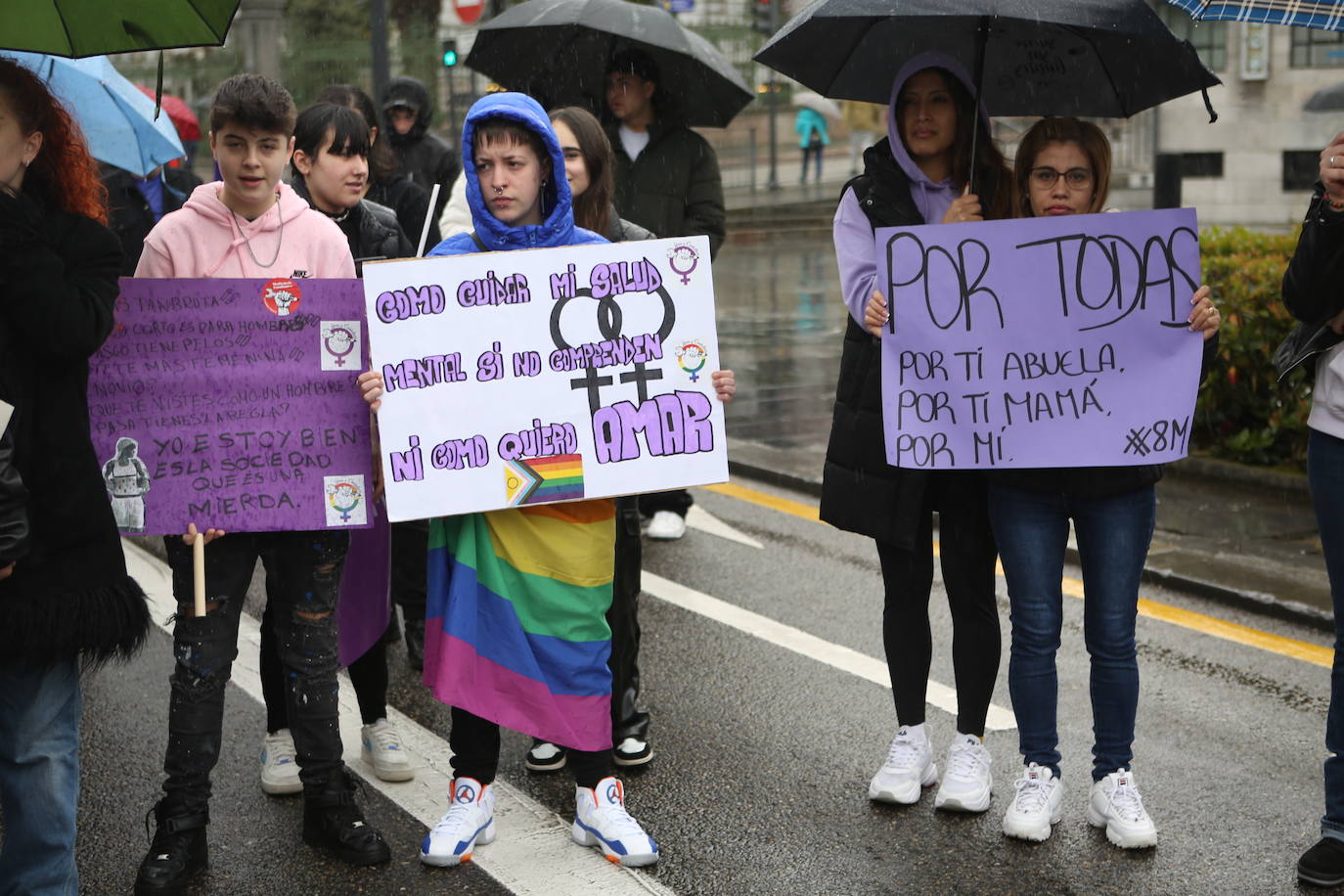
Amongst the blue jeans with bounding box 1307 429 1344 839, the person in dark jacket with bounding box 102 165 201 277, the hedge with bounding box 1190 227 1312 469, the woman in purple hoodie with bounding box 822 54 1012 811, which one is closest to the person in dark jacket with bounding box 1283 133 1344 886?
the blue jeans with bounding box 1307 429 1344 839

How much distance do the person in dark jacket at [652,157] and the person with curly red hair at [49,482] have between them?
3.87m

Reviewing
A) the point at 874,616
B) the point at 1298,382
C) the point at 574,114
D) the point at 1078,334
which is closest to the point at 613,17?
the point at 574,114

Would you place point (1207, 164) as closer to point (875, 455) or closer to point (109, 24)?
point (875, 455)

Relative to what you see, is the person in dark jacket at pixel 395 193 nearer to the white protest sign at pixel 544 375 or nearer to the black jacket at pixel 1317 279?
the white protest sign at pixel 544 375

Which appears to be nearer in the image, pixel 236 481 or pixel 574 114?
pixel 236 481

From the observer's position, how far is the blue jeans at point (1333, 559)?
3.87 metres

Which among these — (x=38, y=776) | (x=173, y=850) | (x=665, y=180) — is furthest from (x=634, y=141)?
(x=38, y=776)

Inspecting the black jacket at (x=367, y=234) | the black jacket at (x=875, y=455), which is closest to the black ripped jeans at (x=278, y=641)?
the black jacket at (x=367, y=234)

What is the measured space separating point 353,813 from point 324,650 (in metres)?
0.43

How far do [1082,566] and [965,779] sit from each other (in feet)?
2.29

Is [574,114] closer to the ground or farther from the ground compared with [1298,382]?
farther from the ground

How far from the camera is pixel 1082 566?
13.4ft

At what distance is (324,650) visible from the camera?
4.11 metres

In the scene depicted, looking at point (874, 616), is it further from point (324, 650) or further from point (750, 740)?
point (324, 650)
